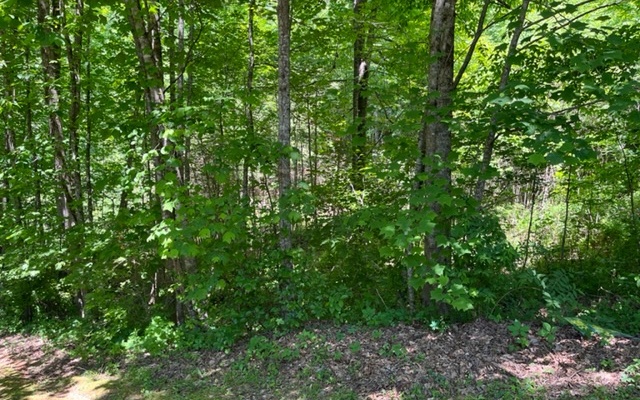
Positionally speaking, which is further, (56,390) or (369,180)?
(369,180)

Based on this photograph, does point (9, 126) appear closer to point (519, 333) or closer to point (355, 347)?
point (355, 347)

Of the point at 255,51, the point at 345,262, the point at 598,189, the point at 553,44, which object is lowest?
the point at 345,262

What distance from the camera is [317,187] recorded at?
753cm

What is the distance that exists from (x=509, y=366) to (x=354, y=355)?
156 cm

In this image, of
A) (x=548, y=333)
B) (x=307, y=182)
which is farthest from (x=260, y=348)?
(x=548, y=333)

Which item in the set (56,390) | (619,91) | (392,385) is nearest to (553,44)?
(619,91)

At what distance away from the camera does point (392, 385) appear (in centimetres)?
377

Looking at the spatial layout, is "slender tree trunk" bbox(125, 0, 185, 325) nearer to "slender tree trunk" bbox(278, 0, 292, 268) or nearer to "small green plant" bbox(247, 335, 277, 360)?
"small green plant" bbox(247, 335, 277, 360)

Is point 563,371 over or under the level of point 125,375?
over

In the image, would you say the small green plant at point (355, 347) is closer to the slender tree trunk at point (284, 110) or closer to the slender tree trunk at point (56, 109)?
the slender tree trunk at point (284, 110)

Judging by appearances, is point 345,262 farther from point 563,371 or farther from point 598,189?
point 598,189

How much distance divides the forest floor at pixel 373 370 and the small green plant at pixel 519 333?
7 cm

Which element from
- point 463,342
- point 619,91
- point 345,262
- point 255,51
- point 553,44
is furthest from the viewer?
point 255,51

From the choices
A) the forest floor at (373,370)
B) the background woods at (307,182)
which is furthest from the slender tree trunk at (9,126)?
the forest floor at (373,370)
